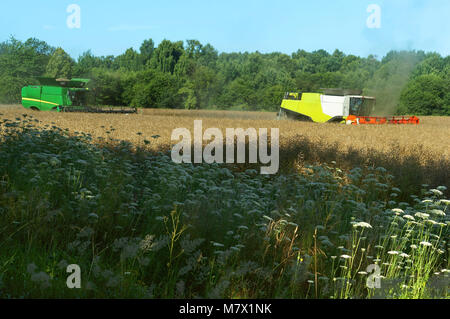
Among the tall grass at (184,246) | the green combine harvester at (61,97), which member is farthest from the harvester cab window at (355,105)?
the tall grass at (184,246)

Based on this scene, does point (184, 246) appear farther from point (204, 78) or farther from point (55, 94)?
point (204, 78)

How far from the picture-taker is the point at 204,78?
70.3 metres

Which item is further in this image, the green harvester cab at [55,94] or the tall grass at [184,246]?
the green harvester cab at [55,94]

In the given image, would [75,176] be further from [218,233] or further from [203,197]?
[218,233]

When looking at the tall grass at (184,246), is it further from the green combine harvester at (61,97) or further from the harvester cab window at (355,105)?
the green combine harvester at (61,97)

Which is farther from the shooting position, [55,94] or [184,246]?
[55,94]

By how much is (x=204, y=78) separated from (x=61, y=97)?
34.2 metres

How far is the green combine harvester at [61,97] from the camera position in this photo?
37.9 metres

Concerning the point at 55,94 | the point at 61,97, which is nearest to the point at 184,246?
the point at 61,97

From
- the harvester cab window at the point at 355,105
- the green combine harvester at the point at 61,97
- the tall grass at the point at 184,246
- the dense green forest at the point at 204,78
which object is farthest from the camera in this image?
the dense green forest at the point at 204,78

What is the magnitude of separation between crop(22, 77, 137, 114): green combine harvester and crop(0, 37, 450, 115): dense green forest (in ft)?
70.9

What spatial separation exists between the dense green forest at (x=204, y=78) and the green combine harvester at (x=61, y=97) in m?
21.6

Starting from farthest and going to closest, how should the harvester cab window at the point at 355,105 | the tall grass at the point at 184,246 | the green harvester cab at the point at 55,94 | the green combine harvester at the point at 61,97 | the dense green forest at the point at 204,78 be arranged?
the dense green forest at the point at 204,78
the green harvester cab at the point at 55,94
the green combine harvester at the point at 61,97
the harvester cab window at the point at 355,105
the tall grass at the point at 184,246

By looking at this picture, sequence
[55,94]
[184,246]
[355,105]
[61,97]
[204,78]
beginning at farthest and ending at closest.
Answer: [204,78], [55,94], [61,97], [355,105], [184,246]
